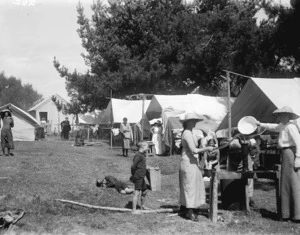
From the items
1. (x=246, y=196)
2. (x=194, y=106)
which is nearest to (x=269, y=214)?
(x=246, y=196)

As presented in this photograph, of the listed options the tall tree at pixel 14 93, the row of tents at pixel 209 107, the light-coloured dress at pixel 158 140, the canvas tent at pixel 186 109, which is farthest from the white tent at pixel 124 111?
the tall tree at pixel 14 93

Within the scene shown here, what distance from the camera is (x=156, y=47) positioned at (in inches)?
1124


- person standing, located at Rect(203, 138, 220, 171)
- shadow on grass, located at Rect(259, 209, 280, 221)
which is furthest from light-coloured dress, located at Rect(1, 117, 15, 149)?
shadow on grass, located at Rect(259, 209, 280, 221)

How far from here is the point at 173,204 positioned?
7.35 meters

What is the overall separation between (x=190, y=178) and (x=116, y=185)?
9.46 feet

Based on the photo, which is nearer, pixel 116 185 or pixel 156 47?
pixel 116 185

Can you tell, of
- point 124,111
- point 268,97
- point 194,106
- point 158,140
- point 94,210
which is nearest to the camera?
point 94,210

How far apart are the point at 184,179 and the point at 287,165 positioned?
1608mm

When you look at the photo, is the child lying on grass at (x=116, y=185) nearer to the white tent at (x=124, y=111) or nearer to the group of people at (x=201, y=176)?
the group of people at (x=201, y=176)

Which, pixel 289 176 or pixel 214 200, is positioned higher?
pixel 289 176

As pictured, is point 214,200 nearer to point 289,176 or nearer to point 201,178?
point 201,178

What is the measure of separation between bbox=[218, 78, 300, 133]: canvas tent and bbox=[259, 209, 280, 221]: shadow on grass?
11.4 feet

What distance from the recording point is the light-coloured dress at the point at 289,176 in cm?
596

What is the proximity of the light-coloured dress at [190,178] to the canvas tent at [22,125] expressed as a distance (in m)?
20.8
